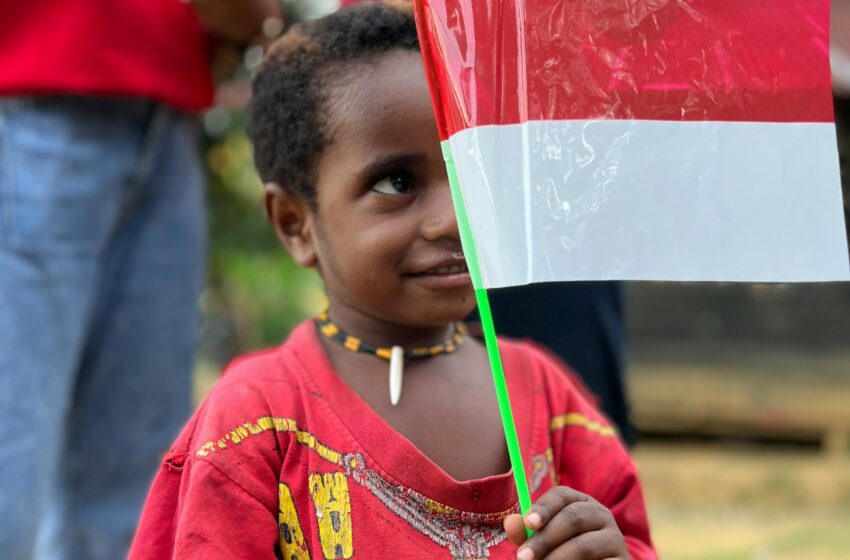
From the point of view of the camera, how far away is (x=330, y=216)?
71.5 inches

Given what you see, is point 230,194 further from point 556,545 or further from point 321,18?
point 556,545

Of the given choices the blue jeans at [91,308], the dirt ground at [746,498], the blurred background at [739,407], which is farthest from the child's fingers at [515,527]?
the dirt ground at [746,498]

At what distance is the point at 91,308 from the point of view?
261 centimetres

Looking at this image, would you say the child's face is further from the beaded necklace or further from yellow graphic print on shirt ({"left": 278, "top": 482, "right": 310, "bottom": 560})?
yellow graphic print on shirt ({"left": 278, "top": 482, "right": 310, "bottom": 560})

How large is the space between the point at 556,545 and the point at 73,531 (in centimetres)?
162

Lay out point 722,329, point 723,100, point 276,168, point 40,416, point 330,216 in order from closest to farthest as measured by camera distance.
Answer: point 723,100 < point 330,216 < point 276,168 < point 40,416 < point 722,329

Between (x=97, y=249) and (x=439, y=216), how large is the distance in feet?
3.71

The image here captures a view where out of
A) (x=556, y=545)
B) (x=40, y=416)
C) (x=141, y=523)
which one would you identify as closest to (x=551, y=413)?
(x=556, y=545)

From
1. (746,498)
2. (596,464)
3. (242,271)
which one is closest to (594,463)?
(596,464)

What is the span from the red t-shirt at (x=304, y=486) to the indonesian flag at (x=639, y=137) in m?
0.36

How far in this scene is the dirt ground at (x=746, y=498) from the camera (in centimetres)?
446

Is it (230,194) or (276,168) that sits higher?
(230,194)

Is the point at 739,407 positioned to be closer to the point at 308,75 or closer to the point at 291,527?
the point at 308,75

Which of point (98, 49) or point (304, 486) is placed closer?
point (304, 486)
